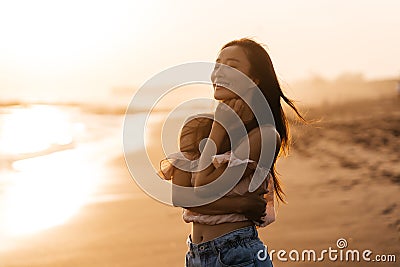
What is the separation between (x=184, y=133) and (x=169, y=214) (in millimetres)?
4491

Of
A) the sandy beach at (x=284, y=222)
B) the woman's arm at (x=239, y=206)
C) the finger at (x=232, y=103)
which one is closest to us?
the woman's arm at (x=239, y=206)

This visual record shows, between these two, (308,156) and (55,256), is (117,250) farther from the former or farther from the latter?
(308,156)

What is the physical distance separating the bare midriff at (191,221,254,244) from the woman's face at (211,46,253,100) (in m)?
0.46

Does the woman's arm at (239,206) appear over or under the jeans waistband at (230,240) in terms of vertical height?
over

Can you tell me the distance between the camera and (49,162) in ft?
31.9

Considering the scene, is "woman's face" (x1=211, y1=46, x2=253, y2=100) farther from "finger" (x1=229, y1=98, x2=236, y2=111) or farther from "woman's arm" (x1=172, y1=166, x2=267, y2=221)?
"woman's arm" (x1=172, y1=166, x2=267, y2=221)

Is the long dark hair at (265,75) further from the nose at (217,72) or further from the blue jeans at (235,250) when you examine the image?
the blue jeans at (235,250)

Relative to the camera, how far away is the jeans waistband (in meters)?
2.60

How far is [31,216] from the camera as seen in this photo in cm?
704

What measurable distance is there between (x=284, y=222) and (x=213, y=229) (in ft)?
14.3

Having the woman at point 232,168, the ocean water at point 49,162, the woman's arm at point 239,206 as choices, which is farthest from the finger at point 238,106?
the ocean water at point 49,162

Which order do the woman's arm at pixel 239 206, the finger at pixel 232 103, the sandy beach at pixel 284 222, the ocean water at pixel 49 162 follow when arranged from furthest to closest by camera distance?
the ocean water at pixel 49 162 < the sandy beach at pixel 284 222 < the finger at pixel 232 103 < the woman's arm at pixel 239 206

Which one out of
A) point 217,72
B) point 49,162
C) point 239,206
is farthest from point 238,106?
point 49,162

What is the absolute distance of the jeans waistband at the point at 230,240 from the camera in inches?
103
